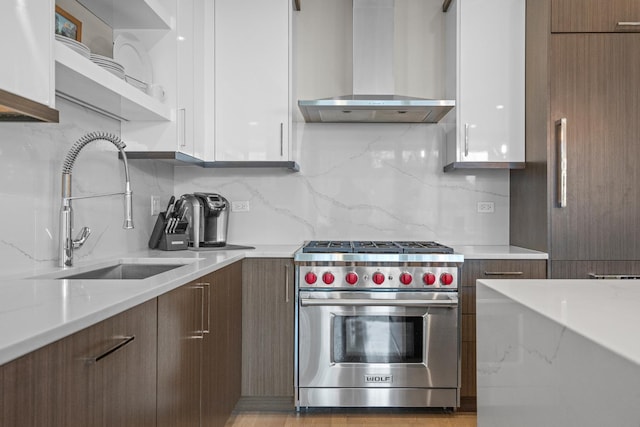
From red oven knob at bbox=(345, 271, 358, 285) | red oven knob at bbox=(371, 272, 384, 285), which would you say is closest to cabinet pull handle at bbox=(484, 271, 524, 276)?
red oven knob at bbox=(371, 272, 384, 285)

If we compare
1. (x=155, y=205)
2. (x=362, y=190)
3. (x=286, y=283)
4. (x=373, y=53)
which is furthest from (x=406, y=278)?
(x=155, y=205)

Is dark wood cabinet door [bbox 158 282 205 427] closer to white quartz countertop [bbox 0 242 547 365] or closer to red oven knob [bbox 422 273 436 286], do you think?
white quartz countertop [bbox 0 242 547 365]

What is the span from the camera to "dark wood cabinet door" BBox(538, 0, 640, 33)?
2.68 m

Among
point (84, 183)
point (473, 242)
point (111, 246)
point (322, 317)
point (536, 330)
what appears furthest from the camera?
point (473, 242)

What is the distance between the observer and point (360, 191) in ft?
11.0

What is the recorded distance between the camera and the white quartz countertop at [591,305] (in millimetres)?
796

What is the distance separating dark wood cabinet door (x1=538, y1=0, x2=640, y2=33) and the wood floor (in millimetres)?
2069

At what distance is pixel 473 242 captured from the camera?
3334 mm

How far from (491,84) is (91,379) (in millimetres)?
2625

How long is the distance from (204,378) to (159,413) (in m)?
0.52

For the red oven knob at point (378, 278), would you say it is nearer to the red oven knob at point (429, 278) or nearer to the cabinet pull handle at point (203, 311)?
the red oven knob at point (429, 278)

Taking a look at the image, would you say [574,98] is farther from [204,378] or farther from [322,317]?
[204,378]

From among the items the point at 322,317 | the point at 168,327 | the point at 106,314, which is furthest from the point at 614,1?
the point at 106,314

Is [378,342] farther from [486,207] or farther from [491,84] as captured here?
[491,84]
